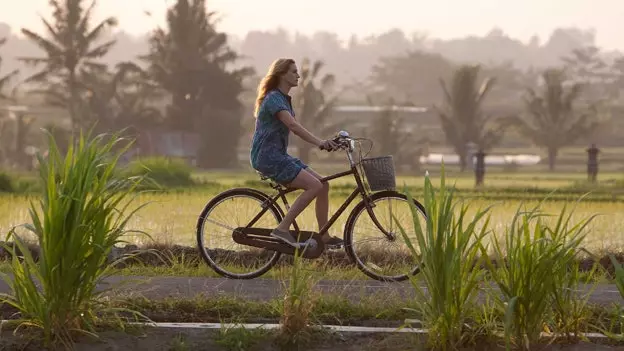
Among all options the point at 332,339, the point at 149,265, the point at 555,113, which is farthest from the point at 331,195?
the point at 555,113

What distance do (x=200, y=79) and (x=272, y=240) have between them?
198 feet

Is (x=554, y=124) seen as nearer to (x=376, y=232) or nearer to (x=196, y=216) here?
(x=196, y=216)

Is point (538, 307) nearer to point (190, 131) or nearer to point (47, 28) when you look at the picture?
point (190, 131)

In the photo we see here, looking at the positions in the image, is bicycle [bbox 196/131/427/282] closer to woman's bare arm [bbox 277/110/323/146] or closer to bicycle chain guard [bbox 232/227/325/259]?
bicycle chain guard [bbox 232/227/325/259]

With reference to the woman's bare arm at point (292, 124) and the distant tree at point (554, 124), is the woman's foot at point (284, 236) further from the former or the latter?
the distant tree at point (554, 124)

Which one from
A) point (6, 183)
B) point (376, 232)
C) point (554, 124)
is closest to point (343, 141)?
point (376, 232)

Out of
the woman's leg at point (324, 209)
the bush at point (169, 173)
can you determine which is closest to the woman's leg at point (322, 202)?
the woman's leg at point (324, 209)

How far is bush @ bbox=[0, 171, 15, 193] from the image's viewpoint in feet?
84.9

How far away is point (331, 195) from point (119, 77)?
49.4 meters

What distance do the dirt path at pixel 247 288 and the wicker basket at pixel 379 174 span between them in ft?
2.46

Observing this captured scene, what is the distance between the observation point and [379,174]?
9.12m

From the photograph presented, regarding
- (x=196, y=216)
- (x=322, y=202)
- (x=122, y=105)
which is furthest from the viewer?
(x=122, y=105)

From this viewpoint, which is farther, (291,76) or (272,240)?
(272,240)

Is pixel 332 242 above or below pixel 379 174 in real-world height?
below
